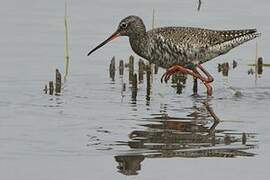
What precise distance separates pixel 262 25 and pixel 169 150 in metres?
7.56

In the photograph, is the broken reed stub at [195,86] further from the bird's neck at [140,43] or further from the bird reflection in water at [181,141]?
the bird reflection in water at [181,141]

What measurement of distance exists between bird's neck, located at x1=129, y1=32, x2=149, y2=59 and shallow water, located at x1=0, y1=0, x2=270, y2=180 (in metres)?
0.50

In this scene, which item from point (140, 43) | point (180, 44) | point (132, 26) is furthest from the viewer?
point (132, 26)

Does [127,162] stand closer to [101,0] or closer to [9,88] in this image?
[9,88]

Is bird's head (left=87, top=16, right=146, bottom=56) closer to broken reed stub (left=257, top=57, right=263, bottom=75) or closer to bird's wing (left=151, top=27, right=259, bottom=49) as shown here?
bird's wing (left=151, top=27, right=259, bottom=49)

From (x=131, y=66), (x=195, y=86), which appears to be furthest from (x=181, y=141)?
(x=131, y=66)

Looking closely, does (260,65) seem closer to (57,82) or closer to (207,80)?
(207,80)

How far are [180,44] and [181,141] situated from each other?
3.36m

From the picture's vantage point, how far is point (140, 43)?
1533cm

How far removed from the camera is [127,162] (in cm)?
1102

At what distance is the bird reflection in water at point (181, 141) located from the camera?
11.3m

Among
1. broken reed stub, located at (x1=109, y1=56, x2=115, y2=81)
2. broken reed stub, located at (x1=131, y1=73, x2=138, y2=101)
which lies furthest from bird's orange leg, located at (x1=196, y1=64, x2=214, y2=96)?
broken reed stub, located at (x1=109, y1=56, x2=115, y2=81)

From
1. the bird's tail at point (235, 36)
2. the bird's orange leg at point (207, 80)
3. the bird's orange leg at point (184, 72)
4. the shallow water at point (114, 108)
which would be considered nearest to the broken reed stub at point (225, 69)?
the shallow water at point (114, 108)

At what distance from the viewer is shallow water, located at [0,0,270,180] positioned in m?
10.9
